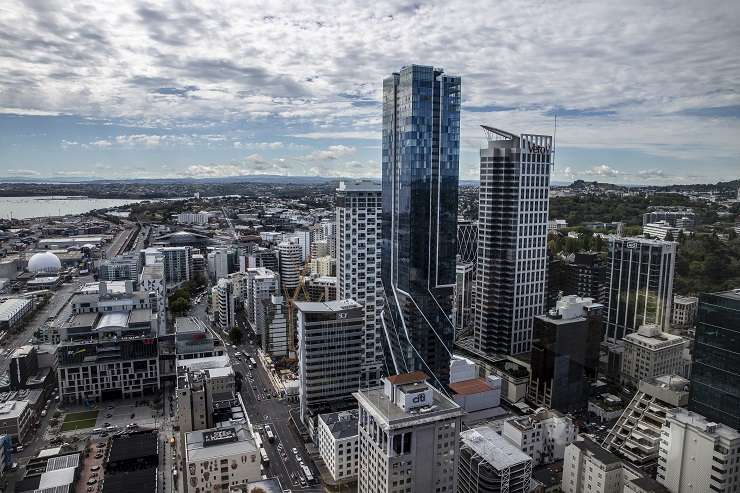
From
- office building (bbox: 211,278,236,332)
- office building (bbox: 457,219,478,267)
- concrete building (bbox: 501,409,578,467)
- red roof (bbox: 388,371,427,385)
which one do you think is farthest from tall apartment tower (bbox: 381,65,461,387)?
office building (bbox: 211,278,236,332)

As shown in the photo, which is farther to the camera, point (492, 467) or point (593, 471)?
point (593, 471)

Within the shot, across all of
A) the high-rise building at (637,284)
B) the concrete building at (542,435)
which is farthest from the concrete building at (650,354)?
the concrete building at (542,435)

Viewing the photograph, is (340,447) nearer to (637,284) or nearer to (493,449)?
(493,449)

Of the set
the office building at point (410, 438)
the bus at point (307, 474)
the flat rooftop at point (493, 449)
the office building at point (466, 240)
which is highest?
the office building at point (466, 240)

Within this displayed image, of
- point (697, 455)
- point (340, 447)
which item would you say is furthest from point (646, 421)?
point (340, 447)

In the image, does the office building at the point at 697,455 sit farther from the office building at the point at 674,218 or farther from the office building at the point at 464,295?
the office building at the point at 464,295
